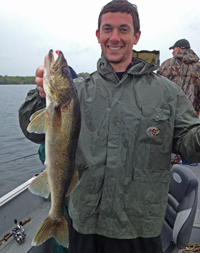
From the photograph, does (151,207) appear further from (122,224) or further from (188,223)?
(188,223)

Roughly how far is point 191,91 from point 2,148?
35.7 feet

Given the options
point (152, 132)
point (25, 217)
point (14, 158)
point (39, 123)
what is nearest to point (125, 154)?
point (152, 132)

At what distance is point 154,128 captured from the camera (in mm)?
2025

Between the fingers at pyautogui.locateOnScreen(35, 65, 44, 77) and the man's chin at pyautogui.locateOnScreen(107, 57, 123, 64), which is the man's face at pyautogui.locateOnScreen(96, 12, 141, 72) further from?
the fingers at pyautogui.locateOnScreen(35, 65, 44, 77)

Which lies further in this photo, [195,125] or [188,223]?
[188,223]

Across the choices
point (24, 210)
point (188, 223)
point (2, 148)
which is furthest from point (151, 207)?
point (2, 148)

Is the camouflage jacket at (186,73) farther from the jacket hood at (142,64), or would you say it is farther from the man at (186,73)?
the jacket hood at (142,64)

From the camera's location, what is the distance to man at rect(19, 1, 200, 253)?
198 centimetres

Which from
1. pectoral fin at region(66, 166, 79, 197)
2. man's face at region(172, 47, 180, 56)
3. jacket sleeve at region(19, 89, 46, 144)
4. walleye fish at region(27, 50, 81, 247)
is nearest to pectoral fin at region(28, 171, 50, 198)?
walleye fish at region(27, 50, 81, 247)

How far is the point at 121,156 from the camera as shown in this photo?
1983 millimetres

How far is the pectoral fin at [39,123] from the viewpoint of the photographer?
1872 millimetres

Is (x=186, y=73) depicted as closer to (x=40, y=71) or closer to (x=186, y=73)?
(x=186, y=73)

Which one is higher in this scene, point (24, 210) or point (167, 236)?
point (167, 236)

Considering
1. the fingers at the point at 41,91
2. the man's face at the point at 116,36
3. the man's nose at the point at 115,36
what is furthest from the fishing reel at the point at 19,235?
the man's nose at the point at 115,36
